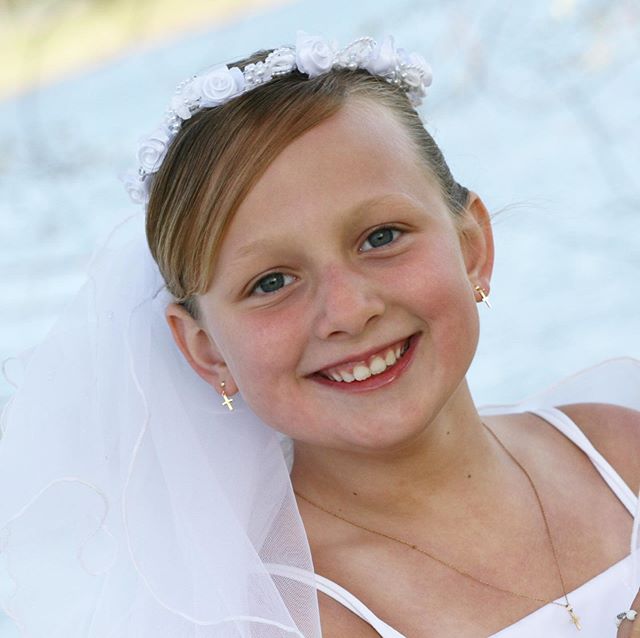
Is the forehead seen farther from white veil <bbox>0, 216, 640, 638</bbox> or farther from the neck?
the neck

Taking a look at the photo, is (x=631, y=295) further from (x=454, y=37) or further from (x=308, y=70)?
(x=308, y=70)

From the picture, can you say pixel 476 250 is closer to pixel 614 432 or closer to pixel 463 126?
pixel 614 432

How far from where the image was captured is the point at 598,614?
192 cm

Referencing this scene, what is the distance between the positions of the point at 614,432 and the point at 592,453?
0.08 meters

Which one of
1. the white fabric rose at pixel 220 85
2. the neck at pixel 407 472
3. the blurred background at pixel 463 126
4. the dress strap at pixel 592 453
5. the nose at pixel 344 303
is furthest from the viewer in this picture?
the blurred background at pixel 463 126

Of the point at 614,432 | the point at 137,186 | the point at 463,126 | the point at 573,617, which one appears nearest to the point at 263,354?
the point at 137,186

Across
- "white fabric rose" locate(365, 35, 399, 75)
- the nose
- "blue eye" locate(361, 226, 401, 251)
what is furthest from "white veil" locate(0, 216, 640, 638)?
"white fabric rose" locate(365, 35, 399, 75)

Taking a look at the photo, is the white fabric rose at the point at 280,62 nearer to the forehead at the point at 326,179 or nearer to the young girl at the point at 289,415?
the young girl at the point at 289,415

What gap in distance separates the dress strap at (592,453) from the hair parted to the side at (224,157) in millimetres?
498

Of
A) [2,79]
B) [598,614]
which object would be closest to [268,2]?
[2,79]

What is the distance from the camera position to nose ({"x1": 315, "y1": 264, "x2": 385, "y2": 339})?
1.76 meters

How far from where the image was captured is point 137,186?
6.71 ft

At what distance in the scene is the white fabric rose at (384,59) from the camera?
2.04 m

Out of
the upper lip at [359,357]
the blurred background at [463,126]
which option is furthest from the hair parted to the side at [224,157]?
the blurred background at [463,126]
